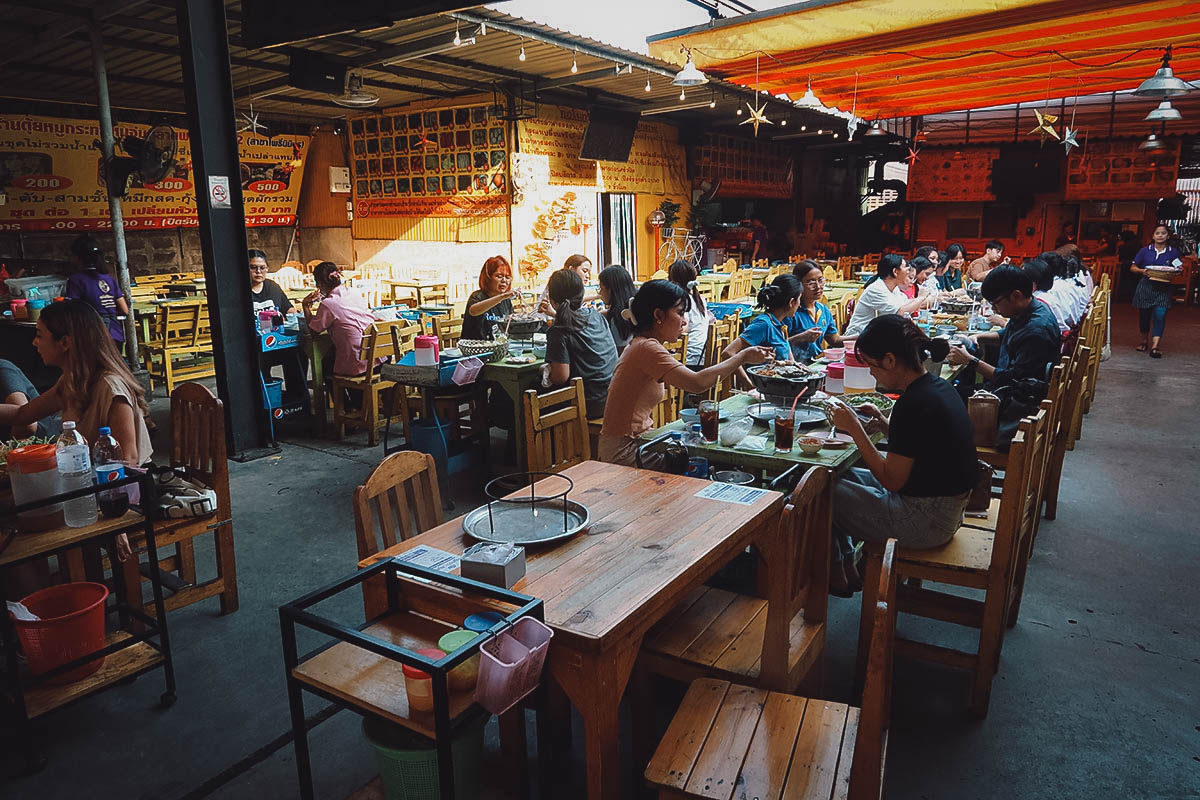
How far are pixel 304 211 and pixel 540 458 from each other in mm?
11938

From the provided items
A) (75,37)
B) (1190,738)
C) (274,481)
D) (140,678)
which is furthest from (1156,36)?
(75,37)

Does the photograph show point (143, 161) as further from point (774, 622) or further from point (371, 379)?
point (774, 622)

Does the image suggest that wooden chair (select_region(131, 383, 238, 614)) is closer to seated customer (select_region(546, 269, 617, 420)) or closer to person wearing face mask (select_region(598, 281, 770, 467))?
person wearing face mask (select_region(598, 281, 770, 467))

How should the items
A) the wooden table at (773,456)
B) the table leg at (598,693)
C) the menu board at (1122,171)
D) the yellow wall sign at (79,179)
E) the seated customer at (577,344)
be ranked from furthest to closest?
the menu board at (1122,171) < the yellow wall sign at (79,179) < the seated customer at (577,344) < the wooden table at (773,456) < the table leg at (598,693)

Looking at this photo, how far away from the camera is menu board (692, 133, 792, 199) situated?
14.4 m

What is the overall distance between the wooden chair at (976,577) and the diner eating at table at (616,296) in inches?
119

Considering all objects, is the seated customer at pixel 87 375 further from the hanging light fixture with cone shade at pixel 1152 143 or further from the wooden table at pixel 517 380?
the hanging light fixture with cone shade at pixel 1152 143

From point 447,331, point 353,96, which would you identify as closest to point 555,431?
point 447,331

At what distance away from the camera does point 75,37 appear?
8000mm

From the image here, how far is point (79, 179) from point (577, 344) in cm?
929

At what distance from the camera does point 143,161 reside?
8055mm

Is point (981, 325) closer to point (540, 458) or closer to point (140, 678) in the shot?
point (540, 458)

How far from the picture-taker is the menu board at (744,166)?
14.4 meters

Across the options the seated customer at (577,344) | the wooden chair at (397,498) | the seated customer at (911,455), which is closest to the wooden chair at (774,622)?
the seated customer at (911,455)
